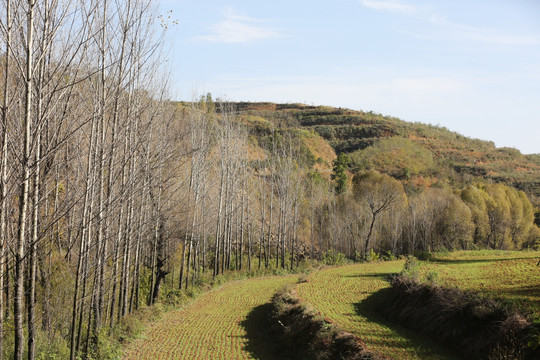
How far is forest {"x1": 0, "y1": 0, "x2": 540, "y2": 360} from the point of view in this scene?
640cm

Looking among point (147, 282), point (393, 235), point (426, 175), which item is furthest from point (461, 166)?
point (147, 282)

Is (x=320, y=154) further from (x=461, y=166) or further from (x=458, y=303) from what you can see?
(x=458, y=303)

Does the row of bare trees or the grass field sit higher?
the row of bare trees

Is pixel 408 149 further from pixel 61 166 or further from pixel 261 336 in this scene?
pixel 61 166

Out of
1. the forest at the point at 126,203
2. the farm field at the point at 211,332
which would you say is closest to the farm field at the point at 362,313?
the farm field at the point at 211,332

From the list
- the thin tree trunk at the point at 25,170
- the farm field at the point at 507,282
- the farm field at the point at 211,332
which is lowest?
the farm field at the point at 211,332

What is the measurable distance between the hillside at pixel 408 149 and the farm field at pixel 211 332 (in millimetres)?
52023

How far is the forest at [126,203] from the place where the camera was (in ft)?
21.0

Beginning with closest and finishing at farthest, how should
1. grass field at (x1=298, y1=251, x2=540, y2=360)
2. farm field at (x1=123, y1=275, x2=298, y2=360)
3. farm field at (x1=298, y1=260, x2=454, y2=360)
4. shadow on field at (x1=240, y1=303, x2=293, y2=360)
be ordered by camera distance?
1. farm field at (x1=298, y1=260, x2=454, y2=360)
2. grass field at (x1=298, y1=251, x2=540, y2=360)
3. farm field at (x1=123, y1=275, x2=298, y2=360)
4. shadow on field at (x1=240, y1=303, x2=293, y2=360)

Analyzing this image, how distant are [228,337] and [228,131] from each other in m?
17.5

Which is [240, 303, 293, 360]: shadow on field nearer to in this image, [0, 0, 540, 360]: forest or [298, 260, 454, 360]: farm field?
[298, 260, 454, 360]: farm field

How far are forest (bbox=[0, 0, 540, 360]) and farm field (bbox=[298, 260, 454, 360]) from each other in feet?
24.2

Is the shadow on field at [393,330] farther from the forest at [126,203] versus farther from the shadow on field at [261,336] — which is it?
the forest at [126,203]

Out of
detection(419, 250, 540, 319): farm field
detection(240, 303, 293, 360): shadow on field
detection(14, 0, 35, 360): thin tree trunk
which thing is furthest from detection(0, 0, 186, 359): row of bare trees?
detection(419, 250, 540, 319): farm field
